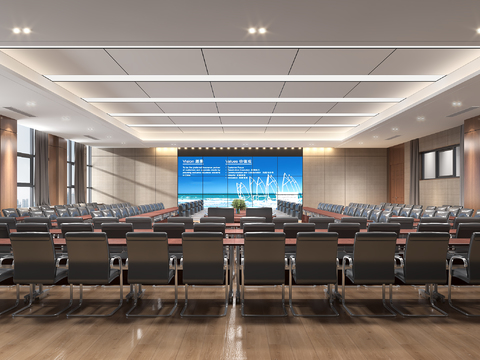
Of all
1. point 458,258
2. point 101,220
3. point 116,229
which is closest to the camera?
point 458,258

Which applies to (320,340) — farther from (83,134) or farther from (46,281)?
(83,134)

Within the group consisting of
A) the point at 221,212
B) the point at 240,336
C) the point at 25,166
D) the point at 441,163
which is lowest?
the point at 240,336

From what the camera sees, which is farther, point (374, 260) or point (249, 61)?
point (249, 61)

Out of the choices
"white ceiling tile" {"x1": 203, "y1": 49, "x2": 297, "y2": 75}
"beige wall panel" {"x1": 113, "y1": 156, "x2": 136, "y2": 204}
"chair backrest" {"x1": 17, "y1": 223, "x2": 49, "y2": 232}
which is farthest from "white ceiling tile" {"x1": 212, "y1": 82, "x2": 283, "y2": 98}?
"beige wall panel" {"x1": 113, "y1": 156, "x2": 136, "y2": 204}

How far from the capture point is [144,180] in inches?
706

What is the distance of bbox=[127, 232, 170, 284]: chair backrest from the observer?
362 centimetres

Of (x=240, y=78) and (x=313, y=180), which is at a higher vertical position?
(x=240, y=78)

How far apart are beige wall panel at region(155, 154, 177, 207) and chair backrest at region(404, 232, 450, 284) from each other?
15108 millimetres

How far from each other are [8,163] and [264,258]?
9.75 meters

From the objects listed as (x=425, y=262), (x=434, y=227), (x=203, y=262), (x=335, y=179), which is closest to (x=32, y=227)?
(x=203, y=262)

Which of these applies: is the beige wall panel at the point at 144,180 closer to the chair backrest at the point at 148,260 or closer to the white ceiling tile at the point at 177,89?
the white ceiling tile at the point at 177,89

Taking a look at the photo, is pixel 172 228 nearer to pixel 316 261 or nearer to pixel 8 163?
pixel 316 261

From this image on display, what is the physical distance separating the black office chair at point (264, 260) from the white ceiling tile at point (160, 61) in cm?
398

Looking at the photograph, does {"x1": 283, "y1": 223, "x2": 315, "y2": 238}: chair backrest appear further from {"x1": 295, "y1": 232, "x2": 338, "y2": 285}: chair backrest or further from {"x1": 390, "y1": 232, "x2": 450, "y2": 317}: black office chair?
{"x1": 390, "y1": 232, "x2": 450, "y2": 317}: black office chair
